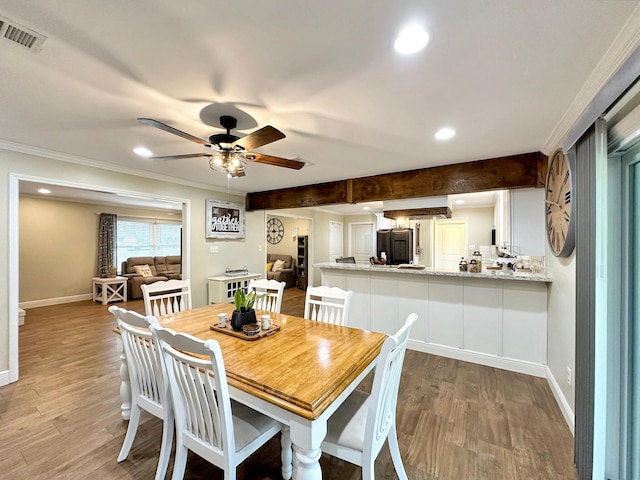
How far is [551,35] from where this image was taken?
1191 millimetres

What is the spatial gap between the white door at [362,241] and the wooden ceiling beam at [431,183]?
4582 mm

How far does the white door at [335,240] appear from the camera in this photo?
8305 mm

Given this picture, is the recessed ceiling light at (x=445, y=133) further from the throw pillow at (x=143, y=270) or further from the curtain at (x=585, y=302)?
the throw pillow at (x=143, y=270)

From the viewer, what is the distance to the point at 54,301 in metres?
6.02

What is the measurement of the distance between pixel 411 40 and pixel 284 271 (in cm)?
703

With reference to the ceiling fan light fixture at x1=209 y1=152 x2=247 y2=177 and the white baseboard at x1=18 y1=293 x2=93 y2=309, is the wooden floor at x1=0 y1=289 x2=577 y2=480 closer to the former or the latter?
the ceiling fan light fixture at x1=209 y1=152 x2=247 y2=177

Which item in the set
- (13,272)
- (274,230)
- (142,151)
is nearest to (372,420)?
(142,151)

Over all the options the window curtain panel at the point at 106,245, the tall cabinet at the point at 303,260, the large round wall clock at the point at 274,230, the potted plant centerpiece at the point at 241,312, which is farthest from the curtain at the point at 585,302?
the window curtain panel at the point at 106,245

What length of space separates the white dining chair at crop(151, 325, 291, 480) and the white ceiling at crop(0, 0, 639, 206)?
132 cm

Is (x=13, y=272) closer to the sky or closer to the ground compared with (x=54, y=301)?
closer to the sky

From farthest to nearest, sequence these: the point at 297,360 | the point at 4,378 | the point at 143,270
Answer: the point at 143,270
the point at 4,378
the point at 297,360

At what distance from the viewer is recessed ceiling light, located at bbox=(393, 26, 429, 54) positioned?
1.17m

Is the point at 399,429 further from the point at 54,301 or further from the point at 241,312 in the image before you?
the point at 54,301

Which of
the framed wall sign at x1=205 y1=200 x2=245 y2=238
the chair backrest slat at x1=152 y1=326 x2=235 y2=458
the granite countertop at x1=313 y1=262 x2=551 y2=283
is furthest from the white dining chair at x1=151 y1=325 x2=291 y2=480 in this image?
the framed wall sign at x1=205 y1=200 x2=245 y2=238
